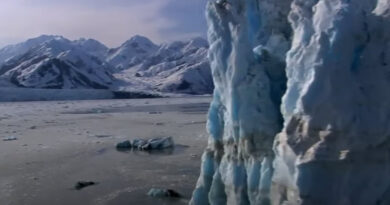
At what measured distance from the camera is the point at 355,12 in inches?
243

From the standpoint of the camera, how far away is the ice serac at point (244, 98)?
7621 mm

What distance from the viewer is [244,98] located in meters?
7.86

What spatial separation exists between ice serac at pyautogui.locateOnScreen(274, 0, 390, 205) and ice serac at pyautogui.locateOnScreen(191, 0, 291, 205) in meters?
1.27

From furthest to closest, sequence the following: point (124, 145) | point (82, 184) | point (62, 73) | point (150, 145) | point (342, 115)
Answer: point (62, 73) < point (124, 145) < point (150, 145) < point (82, 184) < point (342, 115)

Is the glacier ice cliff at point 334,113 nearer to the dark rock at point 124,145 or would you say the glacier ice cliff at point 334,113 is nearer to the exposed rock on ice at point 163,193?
the exposed rock on ice at point 163,193

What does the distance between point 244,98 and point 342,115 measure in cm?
226

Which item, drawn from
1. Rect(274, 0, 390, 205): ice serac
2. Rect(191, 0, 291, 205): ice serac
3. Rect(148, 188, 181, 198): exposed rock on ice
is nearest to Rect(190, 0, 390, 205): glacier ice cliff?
Rect(274, 0, 390, 205): ice serac

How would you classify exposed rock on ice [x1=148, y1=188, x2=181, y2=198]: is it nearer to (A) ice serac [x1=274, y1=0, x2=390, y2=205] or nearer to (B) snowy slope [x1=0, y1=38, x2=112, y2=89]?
(A) ice serac [x1=274, y1=0, x2=390, y2=205]

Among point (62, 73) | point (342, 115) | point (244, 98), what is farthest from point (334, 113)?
point (62, 73)

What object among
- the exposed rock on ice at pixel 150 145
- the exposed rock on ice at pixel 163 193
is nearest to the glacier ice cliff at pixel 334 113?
the exposed rock on ice at pixel 163 193

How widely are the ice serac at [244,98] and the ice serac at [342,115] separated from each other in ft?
4.16

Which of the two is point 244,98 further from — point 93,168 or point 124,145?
point 124,145

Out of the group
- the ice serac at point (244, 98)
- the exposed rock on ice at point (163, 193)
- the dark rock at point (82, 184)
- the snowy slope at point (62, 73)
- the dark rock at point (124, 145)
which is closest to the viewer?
the ice serac at point (244, 98)

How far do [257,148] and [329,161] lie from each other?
1888 mm
